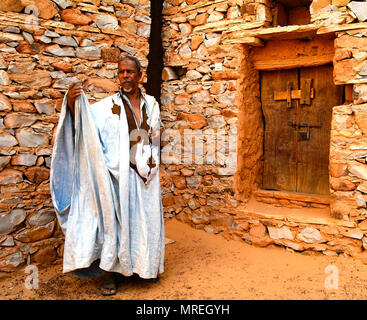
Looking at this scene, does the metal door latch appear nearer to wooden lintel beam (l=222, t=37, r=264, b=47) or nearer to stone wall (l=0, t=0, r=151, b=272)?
wooden lintel beam (l=222, t=37, r=264, b=47)

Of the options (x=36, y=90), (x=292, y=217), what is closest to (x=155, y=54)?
(x=36, y=90)

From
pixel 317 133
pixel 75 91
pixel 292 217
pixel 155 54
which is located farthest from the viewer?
pixel 155 54

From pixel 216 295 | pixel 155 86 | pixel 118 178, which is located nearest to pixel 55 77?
pixel 118 178

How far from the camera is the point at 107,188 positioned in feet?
9.12

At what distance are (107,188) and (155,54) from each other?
246 centimetres

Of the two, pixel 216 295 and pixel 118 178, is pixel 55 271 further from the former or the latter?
pixel 216 295

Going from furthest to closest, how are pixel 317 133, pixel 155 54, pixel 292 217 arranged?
pixel 155 54 → pixel 317 133 → pixel 292 217

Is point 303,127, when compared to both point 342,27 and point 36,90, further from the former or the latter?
point 36,90

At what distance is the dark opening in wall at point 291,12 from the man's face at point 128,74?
1909mm

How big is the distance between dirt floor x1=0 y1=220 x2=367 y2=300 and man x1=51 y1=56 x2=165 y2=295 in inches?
8.9

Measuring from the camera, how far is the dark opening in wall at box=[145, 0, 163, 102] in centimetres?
459

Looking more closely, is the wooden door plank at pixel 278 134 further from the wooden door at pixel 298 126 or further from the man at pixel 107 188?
the man at pixel 107 188

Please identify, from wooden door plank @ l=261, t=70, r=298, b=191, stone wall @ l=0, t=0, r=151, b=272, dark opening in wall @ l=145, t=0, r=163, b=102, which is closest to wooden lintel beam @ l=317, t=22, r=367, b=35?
wooden door plank @ l=261, t=70, r=298, b=191

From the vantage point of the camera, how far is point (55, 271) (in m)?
3.32
